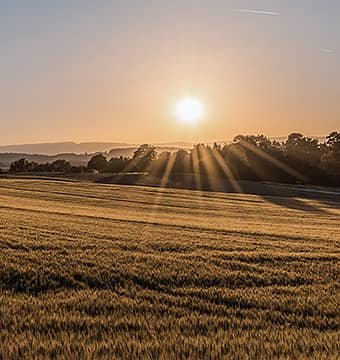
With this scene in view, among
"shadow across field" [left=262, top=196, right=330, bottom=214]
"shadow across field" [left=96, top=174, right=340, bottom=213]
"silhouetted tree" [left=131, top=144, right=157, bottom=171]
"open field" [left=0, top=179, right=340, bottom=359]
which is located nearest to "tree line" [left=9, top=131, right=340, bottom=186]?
"silhouetted tree" [left=131, top=144, right=157, bottom=171]

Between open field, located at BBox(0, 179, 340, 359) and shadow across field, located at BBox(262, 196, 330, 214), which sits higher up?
open field, located at BBox(0, 179, 340, 359)

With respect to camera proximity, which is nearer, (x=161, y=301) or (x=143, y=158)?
(x=161, y=301)

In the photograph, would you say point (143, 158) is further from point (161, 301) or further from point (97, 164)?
point (161, 301)

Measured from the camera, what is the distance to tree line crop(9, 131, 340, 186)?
9031cm

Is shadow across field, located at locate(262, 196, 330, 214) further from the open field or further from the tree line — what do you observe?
the tree line

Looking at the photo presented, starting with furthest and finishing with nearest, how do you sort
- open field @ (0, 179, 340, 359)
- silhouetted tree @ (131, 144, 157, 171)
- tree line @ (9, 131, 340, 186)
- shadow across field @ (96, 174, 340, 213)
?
silhouetted tree @ (131, 144, 157, 171) → tree line @ (9, 131, 340, 186) → shadow across field @ (96, 174, 340, 213) → open field @ (0, 179, 340, 359)

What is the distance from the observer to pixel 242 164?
9412 cm

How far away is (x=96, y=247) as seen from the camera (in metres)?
11.8

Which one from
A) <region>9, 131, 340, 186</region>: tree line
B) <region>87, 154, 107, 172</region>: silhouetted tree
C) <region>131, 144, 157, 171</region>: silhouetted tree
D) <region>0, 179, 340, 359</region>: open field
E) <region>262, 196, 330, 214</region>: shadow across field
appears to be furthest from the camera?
<region>87, 154, 107, 172</region>: silhouetted tree

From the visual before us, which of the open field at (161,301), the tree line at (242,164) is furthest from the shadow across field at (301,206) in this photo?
the tree line at (242,164)

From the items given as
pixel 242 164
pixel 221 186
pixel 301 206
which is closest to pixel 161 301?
pixel 301 206

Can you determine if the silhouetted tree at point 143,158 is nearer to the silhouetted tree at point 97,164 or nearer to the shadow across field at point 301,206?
the silhouetted tree at point 97,164

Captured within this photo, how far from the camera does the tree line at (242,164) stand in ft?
296

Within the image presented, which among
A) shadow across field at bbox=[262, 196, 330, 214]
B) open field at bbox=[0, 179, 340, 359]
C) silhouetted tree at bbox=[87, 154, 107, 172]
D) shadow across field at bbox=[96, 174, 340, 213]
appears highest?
silhouetted tree at bbox=[87, 154, 107, 172]
